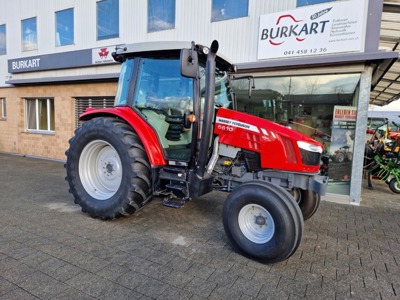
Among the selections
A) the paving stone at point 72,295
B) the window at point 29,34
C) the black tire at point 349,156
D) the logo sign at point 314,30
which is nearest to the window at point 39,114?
the window at point 29,34

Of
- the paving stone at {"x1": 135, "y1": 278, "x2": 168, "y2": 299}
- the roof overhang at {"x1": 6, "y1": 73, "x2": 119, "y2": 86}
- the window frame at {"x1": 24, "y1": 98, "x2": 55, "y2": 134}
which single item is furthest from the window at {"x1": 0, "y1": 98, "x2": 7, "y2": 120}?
the paving stone at {"x1": 135, "y1": 278, "x2": 168, "y2": 299}

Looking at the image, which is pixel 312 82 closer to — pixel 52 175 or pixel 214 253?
pixel 214 253

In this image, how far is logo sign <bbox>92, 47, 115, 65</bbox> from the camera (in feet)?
24.4

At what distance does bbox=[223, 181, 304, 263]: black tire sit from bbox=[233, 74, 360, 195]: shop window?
8.46 ft

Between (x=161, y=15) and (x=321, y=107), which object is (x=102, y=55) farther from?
(x=321, y=107)

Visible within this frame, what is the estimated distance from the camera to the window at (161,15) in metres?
6.62

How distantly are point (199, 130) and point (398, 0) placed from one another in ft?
15.0

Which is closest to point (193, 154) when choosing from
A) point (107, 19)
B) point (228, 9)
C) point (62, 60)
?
point (228, 9)

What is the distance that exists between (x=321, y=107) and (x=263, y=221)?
376cm

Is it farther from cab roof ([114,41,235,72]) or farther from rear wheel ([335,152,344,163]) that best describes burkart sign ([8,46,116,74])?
rear wheel ([335,152,344,163])

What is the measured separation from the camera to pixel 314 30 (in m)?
4.92

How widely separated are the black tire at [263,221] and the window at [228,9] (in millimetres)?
4691

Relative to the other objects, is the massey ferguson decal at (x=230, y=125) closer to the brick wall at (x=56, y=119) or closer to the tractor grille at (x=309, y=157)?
the tractor grille at (x=309, y=157)

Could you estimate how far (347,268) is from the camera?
265 centimetres
